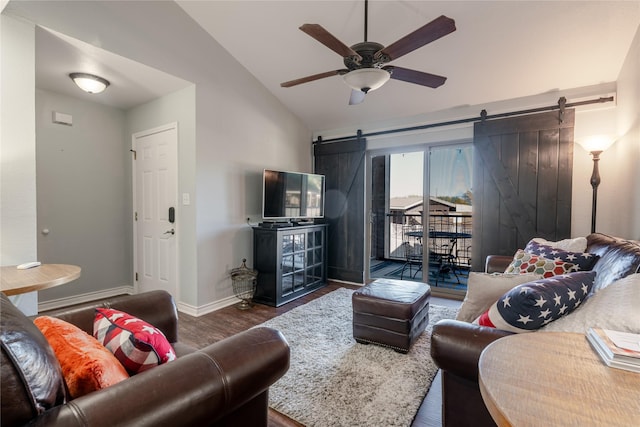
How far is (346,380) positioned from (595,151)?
317 centimetres

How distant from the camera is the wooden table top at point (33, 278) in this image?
154 cm

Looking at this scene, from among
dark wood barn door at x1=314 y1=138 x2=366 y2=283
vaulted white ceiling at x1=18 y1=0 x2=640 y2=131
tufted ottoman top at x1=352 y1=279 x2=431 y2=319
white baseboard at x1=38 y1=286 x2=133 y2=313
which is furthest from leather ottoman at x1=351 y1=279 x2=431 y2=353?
white baseboard at x1=38 y1=286 x2=133 y2=313

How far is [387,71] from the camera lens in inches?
85.3

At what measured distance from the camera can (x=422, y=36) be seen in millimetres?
1853

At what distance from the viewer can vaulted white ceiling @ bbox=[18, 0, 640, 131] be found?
245cm

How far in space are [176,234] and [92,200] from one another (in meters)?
1.27

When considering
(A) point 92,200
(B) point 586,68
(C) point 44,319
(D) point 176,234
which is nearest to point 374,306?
(C) point 44,319

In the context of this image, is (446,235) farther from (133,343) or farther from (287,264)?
(133,343)

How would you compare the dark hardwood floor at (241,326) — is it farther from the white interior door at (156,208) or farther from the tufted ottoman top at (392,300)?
the white interior door at (156,208)

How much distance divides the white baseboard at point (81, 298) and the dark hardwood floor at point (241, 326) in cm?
130

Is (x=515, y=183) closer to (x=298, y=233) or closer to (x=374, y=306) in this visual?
(x=374, y=306)

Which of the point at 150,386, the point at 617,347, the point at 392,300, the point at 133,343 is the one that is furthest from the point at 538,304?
the point at 133,343

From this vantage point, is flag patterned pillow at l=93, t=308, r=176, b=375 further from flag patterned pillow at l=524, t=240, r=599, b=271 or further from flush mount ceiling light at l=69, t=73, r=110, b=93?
flush mount ceiling light at l=69, t=73, r=110, b=93

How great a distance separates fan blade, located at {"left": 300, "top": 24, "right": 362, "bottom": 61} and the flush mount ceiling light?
2.37 metres
